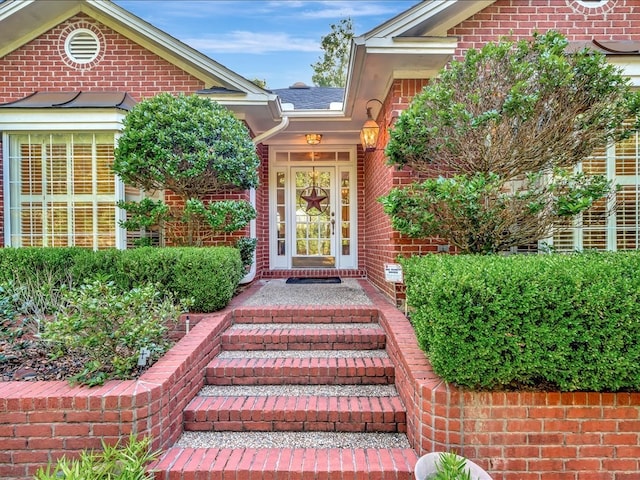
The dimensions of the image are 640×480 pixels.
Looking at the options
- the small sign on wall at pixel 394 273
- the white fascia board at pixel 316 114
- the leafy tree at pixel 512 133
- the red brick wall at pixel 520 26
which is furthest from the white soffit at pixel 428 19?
the small sign on wall at pixel 394 273

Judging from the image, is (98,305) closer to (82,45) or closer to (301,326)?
(301,326)

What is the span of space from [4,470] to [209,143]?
361 centimetres

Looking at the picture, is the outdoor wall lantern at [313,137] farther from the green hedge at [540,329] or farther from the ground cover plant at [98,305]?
the green hedge at [540,329]

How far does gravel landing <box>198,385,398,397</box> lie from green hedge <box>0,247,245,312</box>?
3.74 feet

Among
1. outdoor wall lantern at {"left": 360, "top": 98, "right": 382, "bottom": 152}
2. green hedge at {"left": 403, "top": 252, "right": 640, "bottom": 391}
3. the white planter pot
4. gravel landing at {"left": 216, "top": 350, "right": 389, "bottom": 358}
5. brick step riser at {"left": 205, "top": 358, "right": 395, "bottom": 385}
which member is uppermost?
outdoor wall lantern at {"left": 360, "top": 98, "right": 382, "bottom": 152}

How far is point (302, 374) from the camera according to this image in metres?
3.06

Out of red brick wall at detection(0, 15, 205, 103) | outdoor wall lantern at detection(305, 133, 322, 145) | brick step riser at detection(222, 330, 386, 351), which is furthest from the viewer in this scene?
outdoor wall lantern at detection(305, 133, 322, 145)

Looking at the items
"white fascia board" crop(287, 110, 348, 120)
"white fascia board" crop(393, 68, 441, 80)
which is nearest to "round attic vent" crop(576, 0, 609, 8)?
"white fascia board" crop(393, 68, 441, 80)

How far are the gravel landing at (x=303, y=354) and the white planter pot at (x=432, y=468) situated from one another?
1216 mm

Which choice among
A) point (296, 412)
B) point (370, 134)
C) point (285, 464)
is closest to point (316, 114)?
point (370, 134)

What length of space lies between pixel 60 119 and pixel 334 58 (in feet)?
55.2

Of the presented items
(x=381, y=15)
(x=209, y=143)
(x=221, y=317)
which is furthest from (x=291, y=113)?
(x=381, y=15)

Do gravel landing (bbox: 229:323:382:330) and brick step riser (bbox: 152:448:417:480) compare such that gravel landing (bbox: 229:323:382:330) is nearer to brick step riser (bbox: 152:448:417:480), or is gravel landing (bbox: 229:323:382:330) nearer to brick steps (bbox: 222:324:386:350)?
brick steps (bbox: 222:324:386:350)

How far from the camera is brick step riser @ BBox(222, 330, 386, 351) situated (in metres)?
3.50
